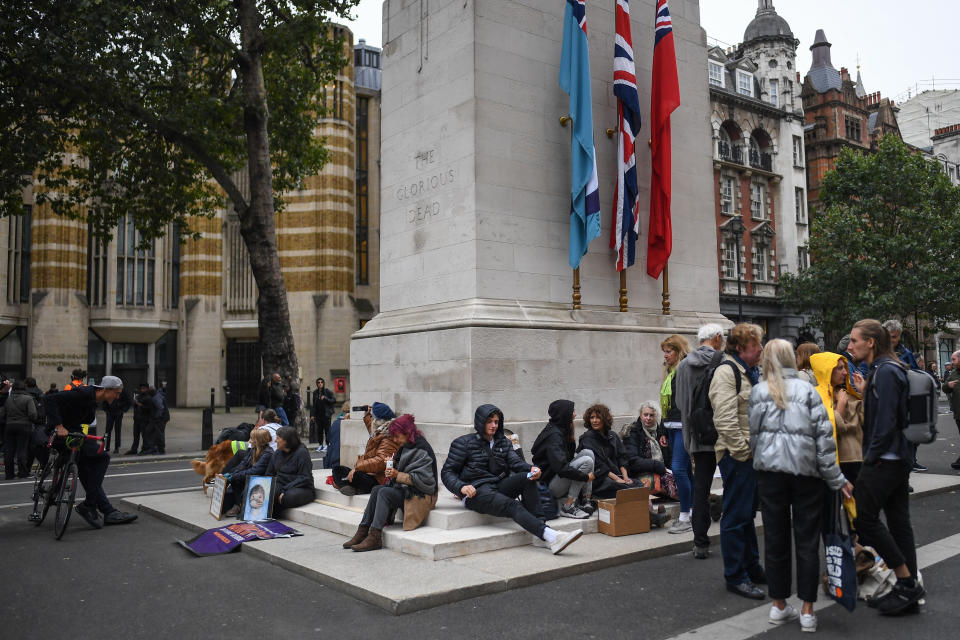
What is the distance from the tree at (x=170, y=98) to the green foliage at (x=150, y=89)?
0.04 meters

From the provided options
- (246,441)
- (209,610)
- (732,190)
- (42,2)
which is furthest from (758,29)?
(209,610)

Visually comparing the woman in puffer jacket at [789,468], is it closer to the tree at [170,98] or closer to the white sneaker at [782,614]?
the white sneaker at [782,614]

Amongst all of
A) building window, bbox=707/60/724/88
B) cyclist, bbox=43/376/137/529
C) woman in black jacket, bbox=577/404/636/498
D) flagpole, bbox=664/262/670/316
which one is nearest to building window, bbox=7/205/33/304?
cyclist, bbox=43/376/137/529

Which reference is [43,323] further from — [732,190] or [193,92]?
[732,190]

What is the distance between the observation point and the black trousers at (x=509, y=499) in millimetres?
6488

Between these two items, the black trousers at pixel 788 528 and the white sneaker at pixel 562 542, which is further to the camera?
the white sneaker at pixel 562 542

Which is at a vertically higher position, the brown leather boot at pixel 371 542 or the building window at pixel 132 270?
the building window at pixel 132 270

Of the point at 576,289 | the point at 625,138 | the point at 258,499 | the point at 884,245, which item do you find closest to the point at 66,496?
the point at 258,499

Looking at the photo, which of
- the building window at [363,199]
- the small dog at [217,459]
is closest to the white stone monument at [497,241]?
the small dog at [217,459]

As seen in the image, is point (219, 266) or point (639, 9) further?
point (219, 266)

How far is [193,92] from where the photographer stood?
18.8 meters

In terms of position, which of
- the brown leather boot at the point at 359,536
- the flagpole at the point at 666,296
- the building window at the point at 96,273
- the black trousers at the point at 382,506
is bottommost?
the brown leather boot at the point at 359,536

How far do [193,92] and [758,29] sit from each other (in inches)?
1450

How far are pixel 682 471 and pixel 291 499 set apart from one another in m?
Result: 4.32
